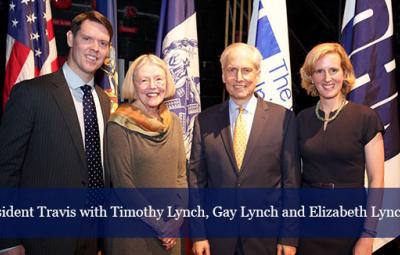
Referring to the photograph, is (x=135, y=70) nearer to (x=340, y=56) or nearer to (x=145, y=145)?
(x=145, y=145)

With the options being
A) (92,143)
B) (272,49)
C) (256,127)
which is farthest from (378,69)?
(92,143)

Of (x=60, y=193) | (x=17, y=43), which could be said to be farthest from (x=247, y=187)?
(x=17, y=43)

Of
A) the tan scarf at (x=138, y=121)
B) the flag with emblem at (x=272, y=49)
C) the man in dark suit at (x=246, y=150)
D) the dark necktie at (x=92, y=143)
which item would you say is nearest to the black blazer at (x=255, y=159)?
the man in dark suit at (x=246, y=150)

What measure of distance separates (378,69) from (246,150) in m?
1.21

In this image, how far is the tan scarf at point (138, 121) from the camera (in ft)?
6.87

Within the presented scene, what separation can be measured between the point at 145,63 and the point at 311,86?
857mm

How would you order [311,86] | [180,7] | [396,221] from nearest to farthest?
[311,86]
[396,221]
[180,7]

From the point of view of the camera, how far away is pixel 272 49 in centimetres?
300

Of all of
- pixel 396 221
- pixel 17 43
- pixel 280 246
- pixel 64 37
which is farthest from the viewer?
pixel 64 37

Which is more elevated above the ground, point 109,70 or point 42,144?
point 109,70

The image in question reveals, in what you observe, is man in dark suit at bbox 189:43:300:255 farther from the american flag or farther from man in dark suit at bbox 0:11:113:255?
the american flag

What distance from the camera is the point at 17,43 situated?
2973 millimetres

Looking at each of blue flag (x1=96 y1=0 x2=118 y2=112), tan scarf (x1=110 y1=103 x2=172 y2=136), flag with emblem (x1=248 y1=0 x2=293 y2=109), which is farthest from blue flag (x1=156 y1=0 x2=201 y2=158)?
tan scarf (x1=110 y1=103 x2=172 y2=136)

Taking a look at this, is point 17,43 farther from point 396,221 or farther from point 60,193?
point 396,221
